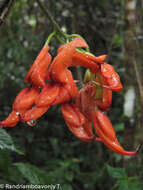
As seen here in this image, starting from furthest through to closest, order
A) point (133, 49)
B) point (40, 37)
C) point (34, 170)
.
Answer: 1. point (40, 37)
2. point (133, 49)
3. point (34, 170)

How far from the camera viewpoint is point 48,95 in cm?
92

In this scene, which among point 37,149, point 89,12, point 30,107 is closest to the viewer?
point 30,107

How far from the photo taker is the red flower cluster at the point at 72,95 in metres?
0.91

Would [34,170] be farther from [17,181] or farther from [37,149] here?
[37,149]

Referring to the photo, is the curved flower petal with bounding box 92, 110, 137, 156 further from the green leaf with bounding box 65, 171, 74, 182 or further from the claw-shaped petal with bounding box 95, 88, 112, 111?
the green leaf with bounding box 65, 171, 74, 182

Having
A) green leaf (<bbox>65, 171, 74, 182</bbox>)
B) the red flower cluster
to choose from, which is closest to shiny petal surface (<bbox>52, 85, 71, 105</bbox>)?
the red flower cluster

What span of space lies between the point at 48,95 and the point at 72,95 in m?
0.11

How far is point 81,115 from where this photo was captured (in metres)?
1.00

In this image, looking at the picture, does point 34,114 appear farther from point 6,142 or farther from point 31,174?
point 31,174

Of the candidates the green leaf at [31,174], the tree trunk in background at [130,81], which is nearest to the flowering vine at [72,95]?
the green leaf at [31,174]

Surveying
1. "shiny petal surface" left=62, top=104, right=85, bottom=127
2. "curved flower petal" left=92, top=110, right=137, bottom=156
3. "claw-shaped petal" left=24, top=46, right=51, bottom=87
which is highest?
"claw-shaped petal" left=24, top=46, right=51, bottom=87

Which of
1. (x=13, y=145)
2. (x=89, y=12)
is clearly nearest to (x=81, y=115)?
(x=13, y=145)

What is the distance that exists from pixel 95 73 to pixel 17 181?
977 millimetres

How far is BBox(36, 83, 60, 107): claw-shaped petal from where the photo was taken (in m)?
0.89
